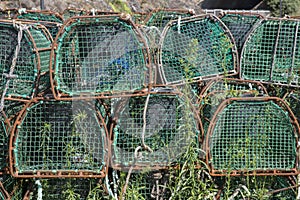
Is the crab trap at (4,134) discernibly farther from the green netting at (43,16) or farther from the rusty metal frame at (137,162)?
the green netting at (43,16)

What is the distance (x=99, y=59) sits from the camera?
3055mm

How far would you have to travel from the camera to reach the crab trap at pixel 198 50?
3.46 m

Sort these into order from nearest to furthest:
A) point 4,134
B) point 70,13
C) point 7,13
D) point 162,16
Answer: point 4,134 < point 7,13 < point 162,16 < point 70,13

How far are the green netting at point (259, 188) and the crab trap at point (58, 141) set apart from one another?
0.80 m

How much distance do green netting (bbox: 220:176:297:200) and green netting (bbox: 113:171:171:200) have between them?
36cm

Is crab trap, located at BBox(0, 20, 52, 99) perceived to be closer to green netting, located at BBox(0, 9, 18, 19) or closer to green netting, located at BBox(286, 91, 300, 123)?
green netting, located at BBox(0, 9, 18, 19)

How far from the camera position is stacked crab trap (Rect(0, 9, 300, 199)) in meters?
2.94

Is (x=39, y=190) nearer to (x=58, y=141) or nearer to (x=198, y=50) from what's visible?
(x=58, y=141)

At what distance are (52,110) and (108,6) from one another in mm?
7572

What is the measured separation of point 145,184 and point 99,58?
0.81 meters

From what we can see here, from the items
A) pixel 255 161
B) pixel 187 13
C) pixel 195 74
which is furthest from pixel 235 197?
pixel 187 13

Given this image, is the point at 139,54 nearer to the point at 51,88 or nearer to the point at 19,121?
the point at 51,88

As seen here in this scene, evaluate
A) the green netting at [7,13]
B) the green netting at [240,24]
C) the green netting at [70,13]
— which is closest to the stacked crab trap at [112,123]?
the green netting at [240,24]

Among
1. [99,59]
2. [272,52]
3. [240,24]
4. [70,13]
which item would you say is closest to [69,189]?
[99,59]
